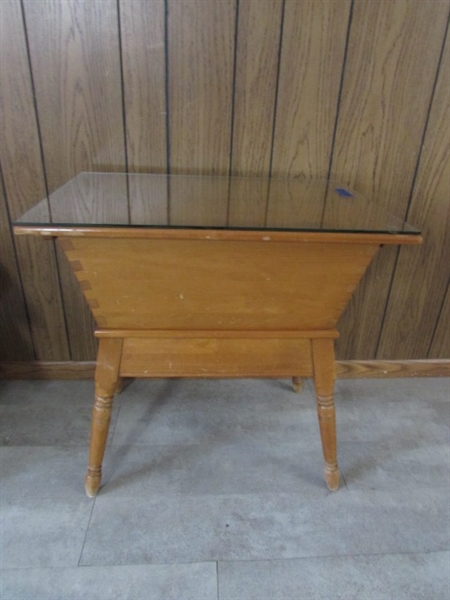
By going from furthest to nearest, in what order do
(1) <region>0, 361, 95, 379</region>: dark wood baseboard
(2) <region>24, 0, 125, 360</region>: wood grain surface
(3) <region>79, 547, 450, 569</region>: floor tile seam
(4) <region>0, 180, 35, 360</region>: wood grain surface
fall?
(1) <region>0, 361, 95, 379</region>: dark wood baseboard < (4) <region>0, 180, 35, 360</region>: wood grain surface < (2) <region>24, 0, 125, 360</region>: wood grain surface < (3) <region>79, 547, 450, 569</region>: floor tile seam

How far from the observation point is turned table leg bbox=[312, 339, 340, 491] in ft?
3.69

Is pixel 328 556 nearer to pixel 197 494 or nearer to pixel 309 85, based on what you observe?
pixel 197 494

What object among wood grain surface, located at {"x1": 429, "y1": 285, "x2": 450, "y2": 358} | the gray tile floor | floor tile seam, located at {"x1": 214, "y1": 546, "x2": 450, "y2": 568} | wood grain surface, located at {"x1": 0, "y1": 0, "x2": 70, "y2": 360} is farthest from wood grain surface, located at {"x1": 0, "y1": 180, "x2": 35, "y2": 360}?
wood grain surface, located at {"x1": 429, "y1": 285, "x2": 450, "y2": 358}

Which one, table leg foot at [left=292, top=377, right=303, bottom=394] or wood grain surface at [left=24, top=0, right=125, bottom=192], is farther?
table leg foot at [left=292, top=377, right=303, bottom=394]

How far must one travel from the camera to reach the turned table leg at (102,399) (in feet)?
3.51

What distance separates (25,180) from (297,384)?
1.12 m

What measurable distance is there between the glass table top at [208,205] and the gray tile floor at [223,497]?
2.43ft

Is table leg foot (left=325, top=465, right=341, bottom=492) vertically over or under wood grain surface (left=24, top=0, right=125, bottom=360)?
under

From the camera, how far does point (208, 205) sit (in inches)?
41.5

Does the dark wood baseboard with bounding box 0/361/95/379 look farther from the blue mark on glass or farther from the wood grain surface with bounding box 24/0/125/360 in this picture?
the blue mark on glass

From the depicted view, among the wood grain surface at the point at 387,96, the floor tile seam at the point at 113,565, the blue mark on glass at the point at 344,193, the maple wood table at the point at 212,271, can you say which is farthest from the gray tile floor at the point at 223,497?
the blue mark on glass at the point at 344,193

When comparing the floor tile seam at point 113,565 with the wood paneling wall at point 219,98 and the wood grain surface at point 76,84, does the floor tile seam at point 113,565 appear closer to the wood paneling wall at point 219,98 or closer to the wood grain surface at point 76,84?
the wood paneling wall at point 219,98

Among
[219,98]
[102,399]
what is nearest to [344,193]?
[219,98]

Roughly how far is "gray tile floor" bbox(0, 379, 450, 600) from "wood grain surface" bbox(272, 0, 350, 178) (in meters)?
0.82
